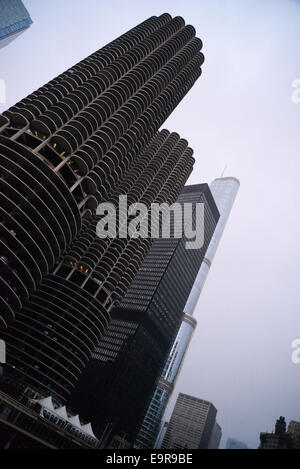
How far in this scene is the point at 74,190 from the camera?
77.6m

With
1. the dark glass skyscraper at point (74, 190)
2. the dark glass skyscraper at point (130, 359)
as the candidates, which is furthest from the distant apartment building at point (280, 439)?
the dark glass skyscraper at point (74, 190)

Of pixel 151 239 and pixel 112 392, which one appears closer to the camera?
pixel 151 239

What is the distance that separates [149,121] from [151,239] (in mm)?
40448

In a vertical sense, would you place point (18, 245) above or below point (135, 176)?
below

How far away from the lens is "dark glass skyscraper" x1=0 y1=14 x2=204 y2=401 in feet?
210

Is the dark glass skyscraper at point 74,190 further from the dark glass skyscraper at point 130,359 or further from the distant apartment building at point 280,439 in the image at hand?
the distant apartment building at point 280,439

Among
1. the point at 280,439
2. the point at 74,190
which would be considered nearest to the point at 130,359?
the point at 280,439

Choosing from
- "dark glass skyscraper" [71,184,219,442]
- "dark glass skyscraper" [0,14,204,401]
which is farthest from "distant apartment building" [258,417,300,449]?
"dark glass skyscraper" [0,14,204,401]

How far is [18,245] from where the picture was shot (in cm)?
6062

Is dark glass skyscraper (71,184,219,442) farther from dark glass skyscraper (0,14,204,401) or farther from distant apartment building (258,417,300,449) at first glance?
dark glass skyscraper (0,14,204,401)

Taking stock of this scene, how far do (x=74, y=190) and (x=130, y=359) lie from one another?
11166 centimetres

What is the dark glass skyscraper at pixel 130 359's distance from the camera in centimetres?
15075
